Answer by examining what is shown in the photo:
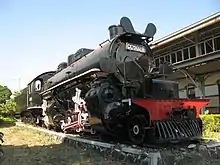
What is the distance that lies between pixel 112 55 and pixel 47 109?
541cm

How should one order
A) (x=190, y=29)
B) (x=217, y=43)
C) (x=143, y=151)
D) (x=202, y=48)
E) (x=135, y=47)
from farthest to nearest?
(x=202, y=48), (x=190, y=29), (x=217, y=43), (x=135, y=47), (x=143, y=151)

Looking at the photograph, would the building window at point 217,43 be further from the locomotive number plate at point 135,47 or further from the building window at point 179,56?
the locomotive number plate at point 135,47

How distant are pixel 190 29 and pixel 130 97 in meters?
7.28

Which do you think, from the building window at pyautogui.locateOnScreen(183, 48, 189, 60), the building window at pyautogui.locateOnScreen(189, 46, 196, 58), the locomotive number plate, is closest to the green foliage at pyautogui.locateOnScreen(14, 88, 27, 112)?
the building window at pyautogui.locateOnScreen(183, 48, 189, 60)

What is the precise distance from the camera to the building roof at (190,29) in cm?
1155

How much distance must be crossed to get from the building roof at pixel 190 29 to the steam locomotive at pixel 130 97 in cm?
436

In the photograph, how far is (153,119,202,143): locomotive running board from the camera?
6.14 m

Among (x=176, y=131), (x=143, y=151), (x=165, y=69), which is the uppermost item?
(x=165, y=69)

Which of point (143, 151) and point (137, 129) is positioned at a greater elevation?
point (137, 129)

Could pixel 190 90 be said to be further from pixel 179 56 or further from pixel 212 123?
pixel 212 123

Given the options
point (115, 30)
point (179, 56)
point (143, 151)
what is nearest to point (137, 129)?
point (143, 151)

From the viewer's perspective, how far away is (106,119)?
687 cm

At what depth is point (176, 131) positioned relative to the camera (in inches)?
249

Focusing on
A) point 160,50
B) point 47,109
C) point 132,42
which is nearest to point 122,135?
point 132,42
